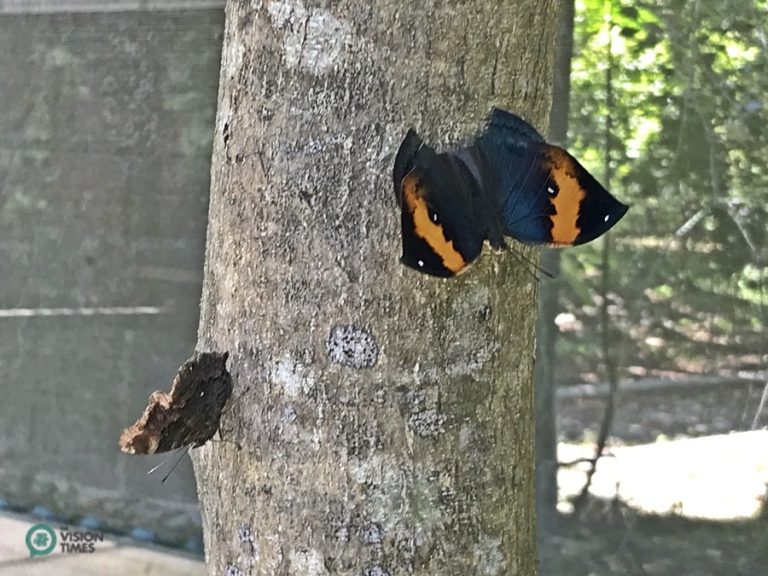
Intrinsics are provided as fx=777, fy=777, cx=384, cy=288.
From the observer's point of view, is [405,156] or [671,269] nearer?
[405,156]

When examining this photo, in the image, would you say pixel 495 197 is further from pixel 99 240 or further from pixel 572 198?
pixel 99 240

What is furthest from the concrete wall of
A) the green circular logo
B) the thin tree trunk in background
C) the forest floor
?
the forest floor

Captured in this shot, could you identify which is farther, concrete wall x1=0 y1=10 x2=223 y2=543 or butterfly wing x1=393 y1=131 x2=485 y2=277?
concrete wall x1=0 y1=10 x2=223 y2=543

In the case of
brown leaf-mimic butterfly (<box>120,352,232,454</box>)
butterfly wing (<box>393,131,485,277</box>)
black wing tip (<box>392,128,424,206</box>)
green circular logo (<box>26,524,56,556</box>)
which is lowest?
green circular logo (<box>26,524,56,556</box>)

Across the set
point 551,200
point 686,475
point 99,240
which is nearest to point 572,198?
point 551,200

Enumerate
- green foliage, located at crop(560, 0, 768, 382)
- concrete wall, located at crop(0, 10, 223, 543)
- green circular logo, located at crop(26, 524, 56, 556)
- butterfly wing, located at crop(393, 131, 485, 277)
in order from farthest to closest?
green circular logo, located at crop(26, 524, 56, 556)
concrete wall, located at crop(0, 10, 223, 543)
green foliage, located at crop(560, 0, 768, 382)
butterfly wing, located at crop(393, 131, 485, 277)

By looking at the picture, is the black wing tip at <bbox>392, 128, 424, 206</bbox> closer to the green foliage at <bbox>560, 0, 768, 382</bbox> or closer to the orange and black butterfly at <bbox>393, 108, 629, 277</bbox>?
the orange and black butterfly at <bbox>393, 108, 629, 277</bbox>

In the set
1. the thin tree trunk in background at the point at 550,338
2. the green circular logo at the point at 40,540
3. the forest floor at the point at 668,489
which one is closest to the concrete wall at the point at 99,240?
the green circular logo at the point at 40,540
